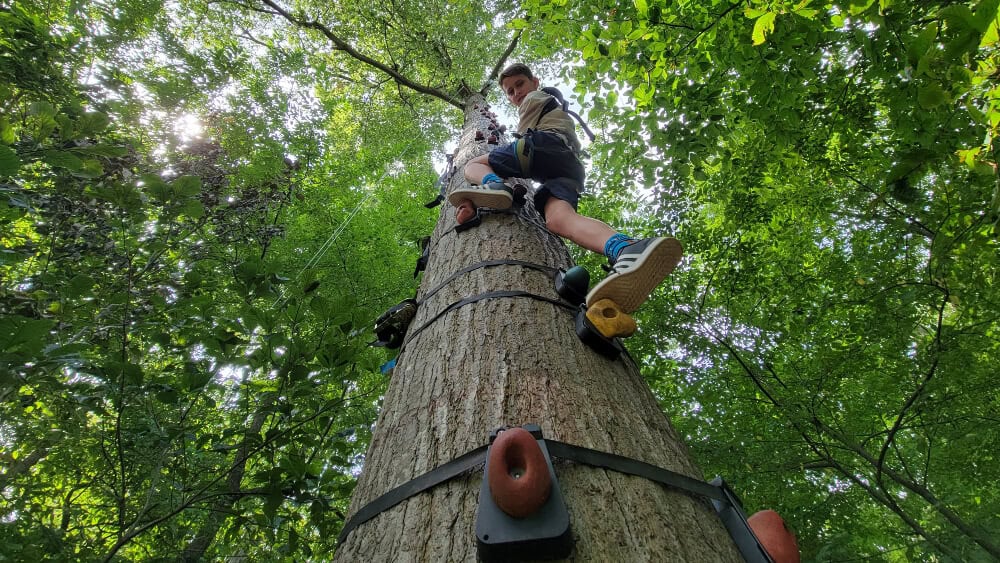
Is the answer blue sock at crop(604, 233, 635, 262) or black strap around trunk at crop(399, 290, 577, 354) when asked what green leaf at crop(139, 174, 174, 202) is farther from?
blue sock at crop(604, 233, 635, 262)

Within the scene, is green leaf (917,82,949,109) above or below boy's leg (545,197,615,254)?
below

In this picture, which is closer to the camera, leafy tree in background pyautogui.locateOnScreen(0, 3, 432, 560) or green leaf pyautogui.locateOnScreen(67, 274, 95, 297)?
green leaf pyautogui.locateOnScreen(67, 274, 95, 297)

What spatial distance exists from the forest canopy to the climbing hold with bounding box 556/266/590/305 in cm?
91

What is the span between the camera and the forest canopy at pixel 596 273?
187cm

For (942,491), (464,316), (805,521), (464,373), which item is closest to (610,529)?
(464,373)

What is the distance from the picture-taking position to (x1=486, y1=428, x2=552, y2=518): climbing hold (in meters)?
0.72

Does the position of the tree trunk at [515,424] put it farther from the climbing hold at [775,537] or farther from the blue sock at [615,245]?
the blue sock at [615,245]

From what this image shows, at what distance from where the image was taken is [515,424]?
39.5 inches

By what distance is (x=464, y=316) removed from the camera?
1.52 meters

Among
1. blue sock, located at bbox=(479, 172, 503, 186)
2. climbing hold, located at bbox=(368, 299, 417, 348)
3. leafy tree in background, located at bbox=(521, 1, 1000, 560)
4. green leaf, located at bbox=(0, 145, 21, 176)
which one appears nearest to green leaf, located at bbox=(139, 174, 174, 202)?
green leaf, located at bbox=(0, 145, 21, 176)

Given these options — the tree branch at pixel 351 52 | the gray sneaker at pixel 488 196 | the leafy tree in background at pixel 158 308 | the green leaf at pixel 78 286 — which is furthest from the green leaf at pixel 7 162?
the tree branch at pixel 351 52

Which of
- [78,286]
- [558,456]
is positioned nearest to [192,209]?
[78,286]

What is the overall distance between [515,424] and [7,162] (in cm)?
162

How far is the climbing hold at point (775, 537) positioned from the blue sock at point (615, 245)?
997 mm
